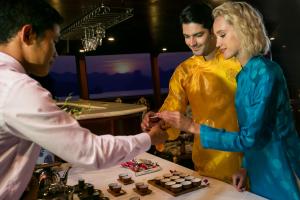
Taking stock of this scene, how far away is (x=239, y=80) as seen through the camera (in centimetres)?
167

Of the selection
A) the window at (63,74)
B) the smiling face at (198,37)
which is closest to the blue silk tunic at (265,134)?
the smiling face at (198,37)

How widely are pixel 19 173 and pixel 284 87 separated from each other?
120cm

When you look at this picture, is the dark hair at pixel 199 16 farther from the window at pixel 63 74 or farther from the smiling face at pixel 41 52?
the window at pixel 63 74

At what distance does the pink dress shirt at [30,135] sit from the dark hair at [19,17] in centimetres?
8

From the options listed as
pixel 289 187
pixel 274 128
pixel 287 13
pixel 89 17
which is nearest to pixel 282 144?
pixel 274 128

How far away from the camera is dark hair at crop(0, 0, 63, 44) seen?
3.33 feet

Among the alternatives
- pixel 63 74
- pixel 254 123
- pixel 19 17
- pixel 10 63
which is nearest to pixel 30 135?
pixel 10 63

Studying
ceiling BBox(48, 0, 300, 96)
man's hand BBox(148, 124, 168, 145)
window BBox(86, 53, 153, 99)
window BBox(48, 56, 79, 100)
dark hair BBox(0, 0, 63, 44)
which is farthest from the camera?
window BBox(86, 53, 153, 99)

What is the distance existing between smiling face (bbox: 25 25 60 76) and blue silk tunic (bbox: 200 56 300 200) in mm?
821

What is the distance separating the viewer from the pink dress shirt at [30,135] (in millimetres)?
910

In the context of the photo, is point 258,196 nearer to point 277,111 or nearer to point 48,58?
point 277,111

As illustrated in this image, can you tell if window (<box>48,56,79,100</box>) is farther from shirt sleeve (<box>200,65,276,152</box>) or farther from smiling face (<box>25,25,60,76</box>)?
smiling face (<box>25,25,60,76</box>)

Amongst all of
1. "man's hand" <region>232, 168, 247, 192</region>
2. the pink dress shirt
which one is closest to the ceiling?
"man's hand" <region>232, 168, 247, 192</region>

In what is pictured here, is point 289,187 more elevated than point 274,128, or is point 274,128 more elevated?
point 274,128
